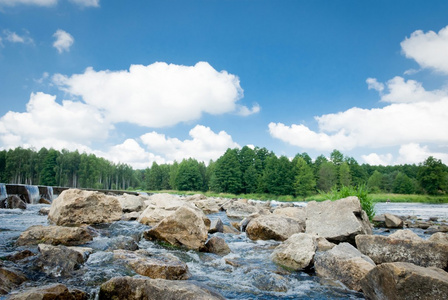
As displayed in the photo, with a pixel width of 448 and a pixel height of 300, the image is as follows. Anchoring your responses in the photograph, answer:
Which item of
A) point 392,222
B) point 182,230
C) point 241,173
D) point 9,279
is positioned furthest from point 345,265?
point 241,173

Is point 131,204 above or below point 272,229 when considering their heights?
above

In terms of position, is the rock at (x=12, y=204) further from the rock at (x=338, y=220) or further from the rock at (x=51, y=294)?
the rock at (x=338, y=220)

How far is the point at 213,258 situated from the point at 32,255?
3.93 metres

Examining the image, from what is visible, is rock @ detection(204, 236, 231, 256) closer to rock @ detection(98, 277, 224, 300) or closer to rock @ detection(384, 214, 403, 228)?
rock @ detection(98, 277, 224, 300)

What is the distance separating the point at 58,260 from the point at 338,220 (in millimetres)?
7547

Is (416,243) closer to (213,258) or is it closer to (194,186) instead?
(213,258)

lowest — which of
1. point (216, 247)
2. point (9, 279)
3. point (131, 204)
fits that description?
point (216, 247)

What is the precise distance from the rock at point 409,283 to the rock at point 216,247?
14.1ft

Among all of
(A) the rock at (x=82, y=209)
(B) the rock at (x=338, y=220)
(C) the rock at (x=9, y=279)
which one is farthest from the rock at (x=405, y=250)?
(A) the rock at (x=82, y=209)

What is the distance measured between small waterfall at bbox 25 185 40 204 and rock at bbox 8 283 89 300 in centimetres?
2325

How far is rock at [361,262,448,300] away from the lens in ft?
11.0

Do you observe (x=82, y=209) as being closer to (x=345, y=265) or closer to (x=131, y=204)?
(x=131, y=204)

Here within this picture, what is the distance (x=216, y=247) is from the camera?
7453 millimetres

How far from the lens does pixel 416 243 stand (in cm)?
546
